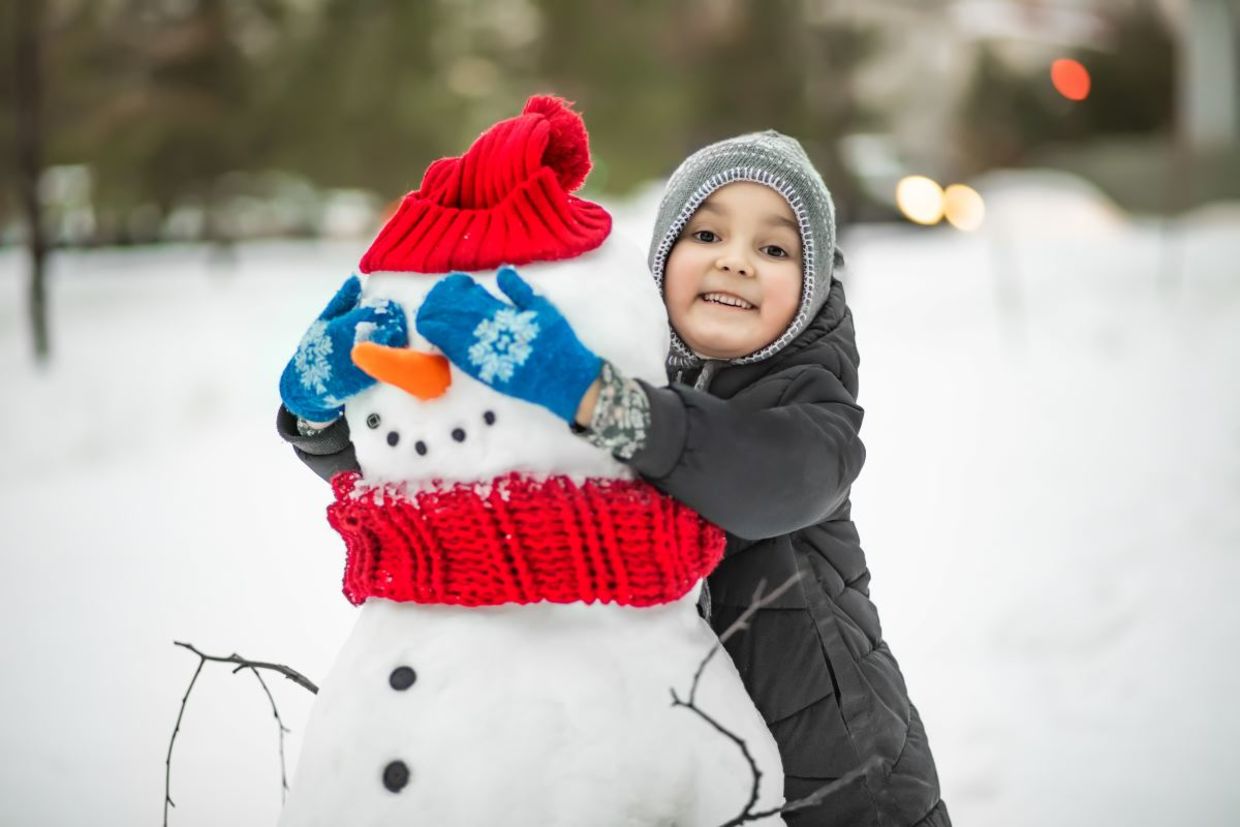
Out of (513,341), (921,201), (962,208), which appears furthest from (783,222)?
(962,208)

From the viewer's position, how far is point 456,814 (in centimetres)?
122

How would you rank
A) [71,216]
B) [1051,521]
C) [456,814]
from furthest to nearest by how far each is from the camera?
[71,216] → [1051,521] → [456,814]

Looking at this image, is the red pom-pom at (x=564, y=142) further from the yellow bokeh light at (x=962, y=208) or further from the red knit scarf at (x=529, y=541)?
the yellow bokeh light at (x=962, y=208)

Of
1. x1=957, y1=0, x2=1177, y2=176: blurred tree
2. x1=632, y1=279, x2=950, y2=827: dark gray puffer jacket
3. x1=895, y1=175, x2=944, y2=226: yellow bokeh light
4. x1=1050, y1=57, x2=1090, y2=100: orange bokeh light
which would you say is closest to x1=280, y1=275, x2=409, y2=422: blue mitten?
x1=632, y1=279, x2=950, y2=827: dark gray puffer jacket

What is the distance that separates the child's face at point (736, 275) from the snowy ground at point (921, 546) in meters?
1.70

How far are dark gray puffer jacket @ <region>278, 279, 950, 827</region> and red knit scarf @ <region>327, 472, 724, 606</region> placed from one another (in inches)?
4.4

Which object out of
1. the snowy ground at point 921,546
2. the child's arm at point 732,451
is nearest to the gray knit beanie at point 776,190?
the child's arm at point 732,451

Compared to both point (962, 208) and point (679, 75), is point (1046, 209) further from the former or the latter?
point (962, 208)

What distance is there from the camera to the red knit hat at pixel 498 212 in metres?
1.32

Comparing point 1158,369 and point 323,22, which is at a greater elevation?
point 323,22

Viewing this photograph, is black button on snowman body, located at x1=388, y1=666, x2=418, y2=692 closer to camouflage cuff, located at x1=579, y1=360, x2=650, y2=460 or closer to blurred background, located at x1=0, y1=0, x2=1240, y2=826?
camouflage cuff, located at x1=579, y1=360, x2=650, y2=460

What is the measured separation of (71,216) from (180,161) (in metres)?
4.72

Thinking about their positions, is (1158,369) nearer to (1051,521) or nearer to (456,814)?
(1051,521)

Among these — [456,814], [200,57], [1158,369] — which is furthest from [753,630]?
[200,57]
